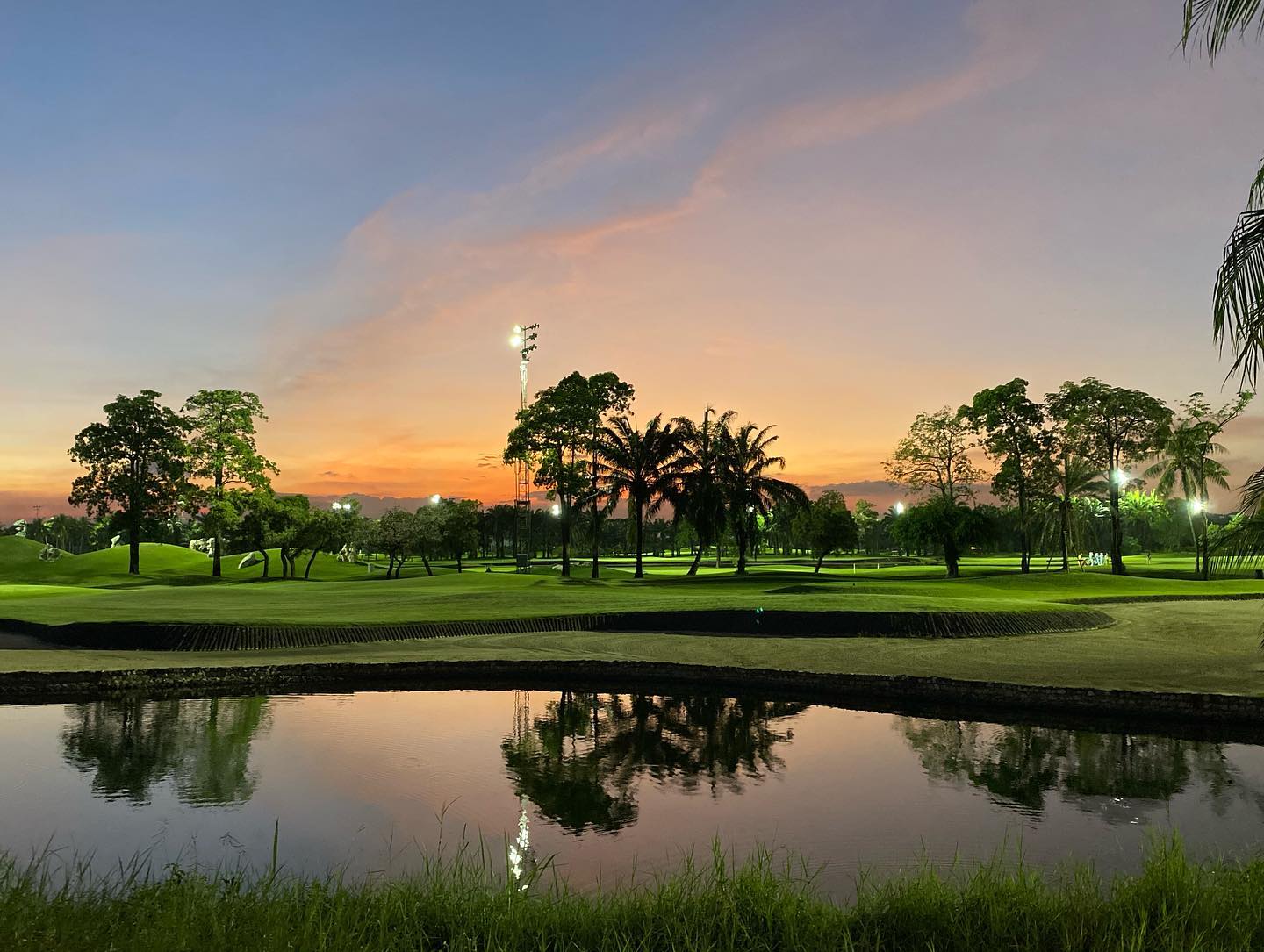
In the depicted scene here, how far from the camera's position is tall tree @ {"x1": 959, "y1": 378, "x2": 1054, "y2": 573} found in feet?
193

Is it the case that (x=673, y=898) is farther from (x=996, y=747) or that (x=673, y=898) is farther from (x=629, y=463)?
(x=629, y=463)

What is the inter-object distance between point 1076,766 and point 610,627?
16.6 meters

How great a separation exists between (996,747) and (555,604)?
1874cm

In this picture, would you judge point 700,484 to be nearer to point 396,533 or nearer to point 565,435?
point 565,435

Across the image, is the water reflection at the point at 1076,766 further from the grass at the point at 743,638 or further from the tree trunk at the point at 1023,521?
the tree trunk at the point at 1023,521

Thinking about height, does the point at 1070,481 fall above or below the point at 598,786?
above

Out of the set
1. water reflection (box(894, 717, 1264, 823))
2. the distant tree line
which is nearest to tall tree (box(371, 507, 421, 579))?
the distant tree line

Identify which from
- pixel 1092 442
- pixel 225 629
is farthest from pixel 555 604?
pixel 1092 442

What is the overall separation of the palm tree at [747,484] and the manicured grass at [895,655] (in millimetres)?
30647

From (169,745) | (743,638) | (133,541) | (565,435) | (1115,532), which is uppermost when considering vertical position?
(565,435)

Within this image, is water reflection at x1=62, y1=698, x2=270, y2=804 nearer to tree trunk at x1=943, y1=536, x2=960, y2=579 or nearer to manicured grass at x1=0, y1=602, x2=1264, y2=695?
manicured grass at x1=0, y1=602, x2=1264, y2=695

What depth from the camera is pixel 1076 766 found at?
12.3m

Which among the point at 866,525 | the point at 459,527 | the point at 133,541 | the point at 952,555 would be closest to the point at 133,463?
the point at 133,541

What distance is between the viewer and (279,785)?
11.6m
